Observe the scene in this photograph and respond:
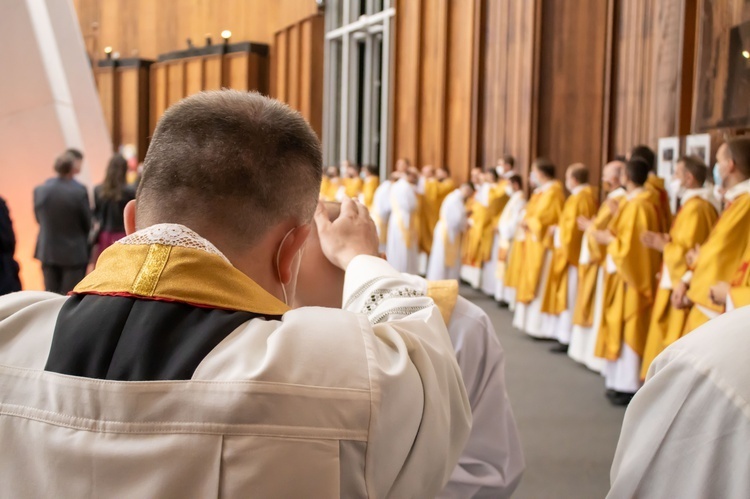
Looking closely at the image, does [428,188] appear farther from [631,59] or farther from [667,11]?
[667,11]

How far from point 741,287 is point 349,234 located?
348 cm

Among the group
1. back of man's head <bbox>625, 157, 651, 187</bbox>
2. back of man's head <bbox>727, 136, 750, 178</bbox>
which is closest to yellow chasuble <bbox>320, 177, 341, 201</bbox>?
back of man's head <bbox>625, 157, 651, 187</bbox>

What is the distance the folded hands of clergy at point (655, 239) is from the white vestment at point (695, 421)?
504cm

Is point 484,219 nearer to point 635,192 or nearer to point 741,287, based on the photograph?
point 635,192

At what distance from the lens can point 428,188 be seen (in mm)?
13461

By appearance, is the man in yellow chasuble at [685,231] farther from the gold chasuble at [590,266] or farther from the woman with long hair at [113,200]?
the woman with long hair at [113,200]

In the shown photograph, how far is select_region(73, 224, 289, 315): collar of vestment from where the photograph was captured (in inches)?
43.1

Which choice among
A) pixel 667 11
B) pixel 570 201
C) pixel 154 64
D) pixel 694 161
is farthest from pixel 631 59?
pixel 154 64

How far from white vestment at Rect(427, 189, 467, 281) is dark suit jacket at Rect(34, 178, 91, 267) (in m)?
5.93

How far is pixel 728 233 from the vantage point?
5.01 m

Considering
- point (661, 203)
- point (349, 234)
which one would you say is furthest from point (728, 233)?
point (349, 234)

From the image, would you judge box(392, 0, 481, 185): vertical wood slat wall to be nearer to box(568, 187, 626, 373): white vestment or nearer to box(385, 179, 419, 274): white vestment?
box(385, 179, 419, 274): white vestment

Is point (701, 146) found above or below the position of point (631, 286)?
above

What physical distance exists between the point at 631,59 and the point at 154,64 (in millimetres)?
16961
